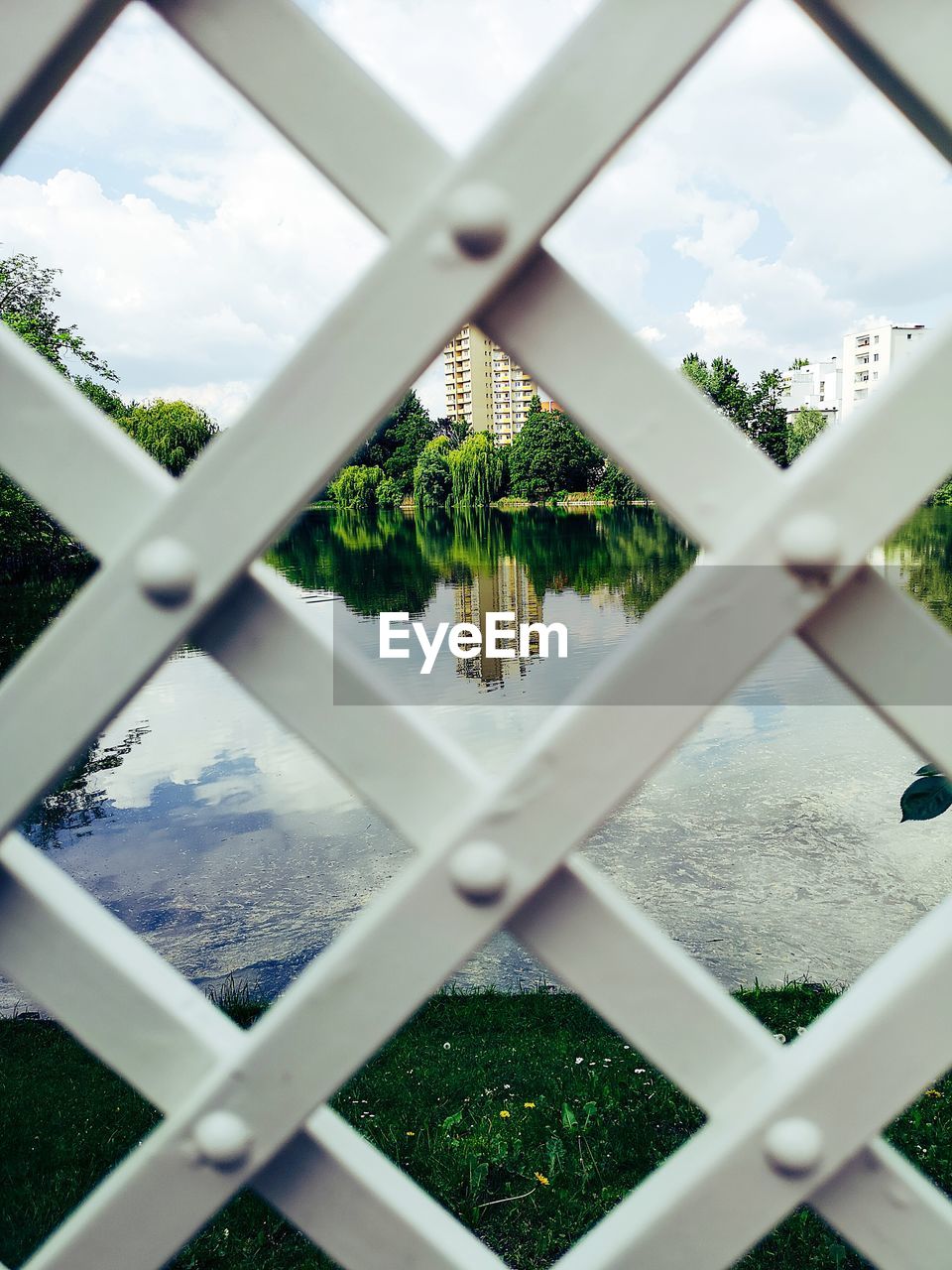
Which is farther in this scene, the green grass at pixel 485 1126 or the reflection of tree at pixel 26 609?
the reflection of tree at pixel 26 609

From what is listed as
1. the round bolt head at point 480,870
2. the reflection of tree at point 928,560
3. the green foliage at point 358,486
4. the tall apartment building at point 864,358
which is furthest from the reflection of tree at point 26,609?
the tall apartment building at point 864,358

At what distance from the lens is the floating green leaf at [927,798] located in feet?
5.72

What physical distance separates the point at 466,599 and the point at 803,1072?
3063cm

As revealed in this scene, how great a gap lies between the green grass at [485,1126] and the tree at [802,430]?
54528mm

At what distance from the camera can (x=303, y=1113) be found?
2.61 feet

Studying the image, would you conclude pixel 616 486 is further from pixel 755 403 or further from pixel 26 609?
pixel 26 609

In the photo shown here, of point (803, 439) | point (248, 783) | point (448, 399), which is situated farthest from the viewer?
point (448, 399)

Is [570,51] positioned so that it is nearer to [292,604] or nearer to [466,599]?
[292,604]

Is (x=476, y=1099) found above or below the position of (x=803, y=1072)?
below

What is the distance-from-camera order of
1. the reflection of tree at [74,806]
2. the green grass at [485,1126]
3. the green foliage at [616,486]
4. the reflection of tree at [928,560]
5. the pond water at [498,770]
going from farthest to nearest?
the green foliage at [616,486] → the reflection of tree at [928,560] → the reflection of tree at [74,806] → the pond water at [498,770] → the green grass at [485,1126]

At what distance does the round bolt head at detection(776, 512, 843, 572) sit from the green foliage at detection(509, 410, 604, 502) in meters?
49.8

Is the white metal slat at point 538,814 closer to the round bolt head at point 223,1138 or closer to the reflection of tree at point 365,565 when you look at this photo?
the round bolt head at point 223,1138

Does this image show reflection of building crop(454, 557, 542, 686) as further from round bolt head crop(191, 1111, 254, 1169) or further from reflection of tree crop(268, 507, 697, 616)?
round bolt head crop(191, 1111, 254, 1169)

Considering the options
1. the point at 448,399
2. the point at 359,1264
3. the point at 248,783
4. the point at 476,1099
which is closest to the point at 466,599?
the point at 248,783
